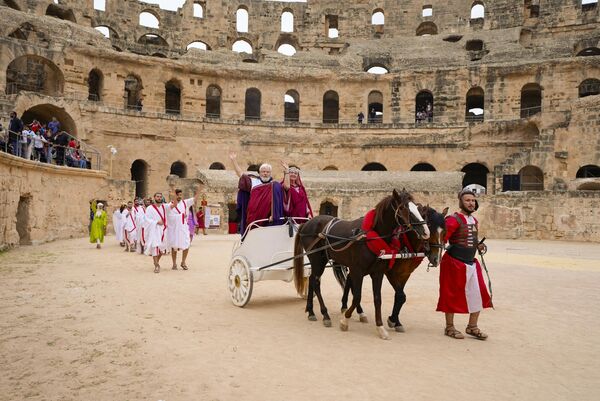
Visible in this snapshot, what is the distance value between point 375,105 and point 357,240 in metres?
34.0

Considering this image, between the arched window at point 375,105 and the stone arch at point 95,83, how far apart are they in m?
18.2

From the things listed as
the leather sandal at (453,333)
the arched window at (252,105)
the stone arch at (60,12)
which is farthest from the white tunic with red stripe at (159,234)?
the stone arch at (60,12)

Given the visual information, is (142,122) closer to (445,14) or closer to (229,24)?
(229,24)

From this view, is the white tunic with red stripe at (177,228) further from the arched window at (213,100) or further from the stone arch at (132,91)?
the arched window at (213,100)

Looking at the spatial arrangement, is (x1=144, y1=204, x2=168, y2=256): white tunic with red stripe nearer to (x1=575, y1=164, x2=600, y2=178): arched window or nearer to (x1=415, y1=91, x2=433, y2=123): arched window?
(x1=575, y1=164, x2=600, y2=178): arched window

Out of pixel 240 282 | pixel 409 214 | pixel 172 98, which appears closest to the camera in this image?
pixel 409 214

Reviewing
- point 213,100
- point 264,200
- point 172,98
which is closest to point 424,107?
point 213,100

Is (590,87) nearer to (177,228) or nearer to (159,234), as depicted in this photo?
(177,228)

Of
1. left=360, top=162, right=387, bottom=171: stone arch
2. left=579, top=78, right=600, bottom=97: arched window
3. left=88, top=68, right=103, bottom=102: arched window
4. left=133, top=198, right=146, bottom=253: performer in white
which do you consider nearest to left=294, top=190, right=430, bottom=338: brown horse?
left=133, top=198, right=146, bottom=253: performer in white

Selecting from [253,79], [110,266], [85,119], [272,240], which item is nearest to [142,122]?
A: [85,119]

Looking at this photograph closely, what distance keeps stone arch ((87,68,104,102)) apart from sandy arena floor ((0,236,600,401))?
23.0m

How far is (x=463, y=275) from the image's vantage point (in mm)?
5215

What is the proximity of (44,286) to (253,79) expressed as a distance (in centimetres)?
2547

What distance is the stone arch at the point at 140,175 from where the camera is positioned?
2807 centimetres
